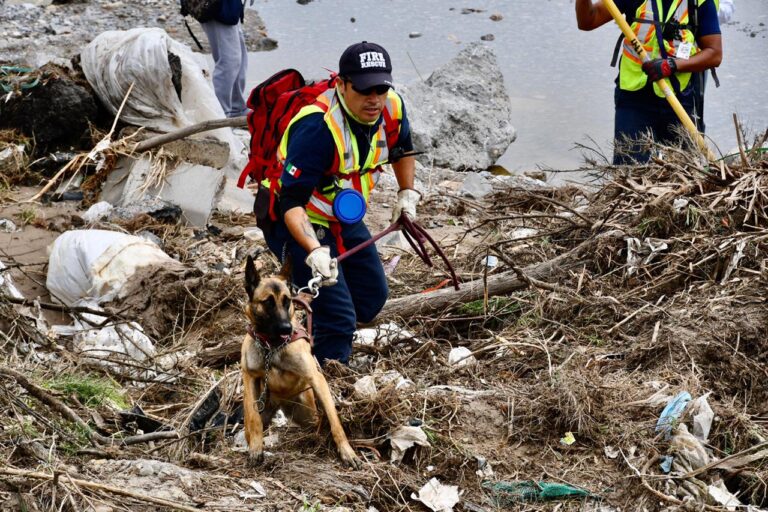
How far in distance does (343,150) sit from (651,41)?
2.80 m

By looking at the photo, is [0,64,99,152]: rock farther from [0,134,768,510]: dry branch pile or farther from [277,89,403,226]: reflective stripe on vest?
[277,89,403,226]: reflective stripe on vest

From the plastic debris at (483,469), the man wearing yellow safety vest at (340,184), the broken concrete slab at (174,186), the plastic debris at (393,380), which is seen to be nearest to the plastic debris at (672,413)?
the plastic debris at (483,469)

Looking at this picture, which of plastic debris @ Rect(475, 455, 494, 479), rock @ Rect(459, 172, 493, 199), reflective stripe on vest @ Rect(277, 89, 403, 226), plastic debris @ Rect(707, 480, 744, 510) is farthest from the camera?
rock @ Rect(459, 172, 493, 199)

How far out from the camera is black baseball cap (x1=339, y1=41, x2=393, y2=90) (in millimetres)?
3920

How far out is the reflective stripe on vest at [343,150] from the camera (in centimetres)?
404

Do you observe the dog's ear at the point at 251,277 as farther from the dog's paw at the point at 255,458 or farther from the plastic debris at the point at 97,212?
the plastic debris at the point at 97,212

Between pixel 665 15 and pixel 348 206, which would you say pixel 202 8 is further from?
pixel 348 206

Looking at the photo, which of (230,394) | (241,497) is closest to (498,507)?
(241,497)

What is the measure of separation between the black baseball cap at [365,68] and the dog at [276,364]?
0.82 meters

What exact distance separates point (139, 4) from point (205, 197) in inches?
315

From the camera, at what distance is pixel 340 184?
418 centimetres

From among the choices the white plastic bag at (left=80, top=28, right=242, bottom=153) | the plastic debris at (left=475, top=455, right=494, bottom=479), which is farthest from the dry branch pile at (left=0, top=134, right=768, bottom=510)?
the white plastic bag at (left=80, top=28, right=242, bottom=153)

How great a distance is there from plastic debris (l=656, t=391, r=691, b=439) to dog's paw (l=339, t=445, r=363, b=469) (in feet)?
3.85

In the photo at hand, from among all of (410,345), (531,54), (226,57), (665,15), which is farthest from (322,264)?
(531,54)
